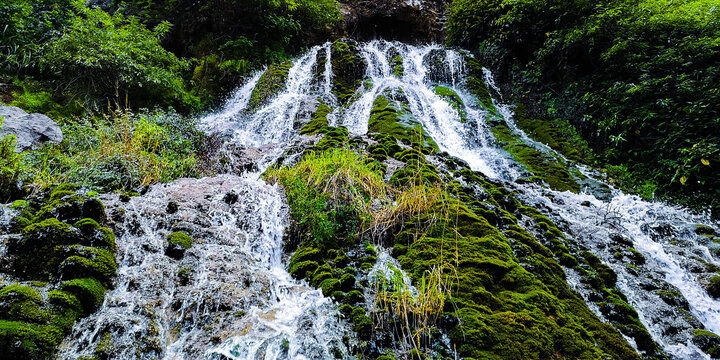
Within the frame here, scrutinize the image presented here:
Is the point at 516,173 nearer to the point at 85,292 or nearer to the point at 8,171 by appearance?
the point at 85,292

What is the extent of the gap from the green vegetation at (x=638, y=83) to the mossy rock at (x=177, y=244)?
795 cm

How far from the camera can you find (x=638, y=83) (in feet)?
23.9

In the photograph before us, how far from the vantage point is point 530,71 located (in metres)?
10.8

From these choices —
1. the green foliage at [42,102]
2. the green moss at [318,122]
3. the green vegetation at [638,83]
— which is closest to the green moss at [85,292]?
the green moss at [318,122]

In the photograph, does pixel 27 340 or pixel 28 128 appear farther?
pixel 28 128

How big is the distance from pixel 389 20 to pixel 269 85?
31.8 ft

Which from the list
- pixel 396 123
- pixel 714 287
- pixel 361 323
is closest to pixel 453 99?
pixel 396 123

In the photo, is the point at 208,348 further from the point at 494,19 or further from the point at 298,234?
the point at 494,19

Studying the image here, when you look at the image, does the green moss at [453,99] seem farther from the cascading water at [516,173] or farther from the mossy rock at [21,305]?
the mossy rock at [21,305]

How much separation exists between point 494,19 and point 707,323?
12.0 meters

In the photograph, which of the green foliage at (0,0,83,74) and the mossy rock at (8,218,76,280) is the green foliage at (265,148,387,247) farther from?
the green foliage at (0,0,83,74)

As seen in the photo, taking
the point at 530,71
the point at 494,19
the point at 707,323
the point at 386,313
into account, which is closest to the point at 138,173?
the point at 386,313

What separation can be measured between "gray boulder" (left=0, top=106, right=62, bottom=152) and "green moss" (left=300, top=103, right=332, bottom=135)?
498 cm

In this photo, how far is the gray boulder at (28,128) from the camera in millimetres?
5605
